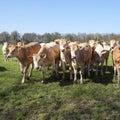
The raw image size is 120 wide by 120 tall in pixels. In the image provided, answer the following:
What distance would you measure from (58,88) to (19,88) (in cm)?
185

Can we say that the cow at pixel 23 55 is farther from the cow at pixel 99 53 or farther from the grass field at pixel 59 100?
the cow at pixel 99 53

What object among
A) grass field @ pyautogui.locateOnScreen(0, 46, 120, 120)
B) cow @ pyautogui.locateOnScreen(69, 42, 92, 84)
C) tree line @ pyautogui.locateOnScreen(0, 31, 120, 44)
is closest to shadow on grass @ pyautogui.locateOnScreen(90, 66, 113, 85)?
grass field @ pyautogui.locateOnScreen(0, 46, 120, 120)

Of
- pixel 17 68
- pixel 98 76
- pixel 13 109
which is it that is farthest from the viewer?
pixel 17 68

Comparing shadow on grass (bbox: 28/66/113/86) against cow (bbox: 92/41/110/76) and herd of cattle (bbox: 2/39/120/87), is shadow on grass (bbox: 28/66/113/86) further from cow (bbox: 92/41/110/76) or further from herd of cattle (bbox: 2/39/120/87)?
cow (bbox: 92/41/110/76)

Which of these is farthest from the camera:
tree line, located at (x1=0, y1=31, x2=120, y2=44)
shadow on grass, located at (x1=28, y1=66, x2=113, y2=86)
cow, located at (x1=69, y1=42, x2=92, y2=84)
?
tree line, located at (x1=0, y1=31, x2=120, y2=44)

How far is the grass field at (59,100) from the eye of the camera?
10.8 metres

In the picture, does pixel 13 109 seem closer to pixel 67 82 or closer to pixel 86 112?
pixel 86 112

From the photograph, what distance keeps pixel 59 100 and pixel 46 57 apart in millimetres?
3407

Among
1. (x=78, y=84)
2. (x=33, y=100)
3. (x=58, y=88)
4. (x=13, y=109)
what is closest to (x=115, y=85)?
(x=78, y=84)

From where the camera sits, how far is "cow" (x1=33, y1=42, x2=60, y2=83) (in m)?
14.2

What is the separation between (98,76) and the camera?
1597 cm

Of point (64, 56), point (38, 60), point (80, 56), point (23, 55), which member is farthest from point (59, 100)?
point (23, 55)

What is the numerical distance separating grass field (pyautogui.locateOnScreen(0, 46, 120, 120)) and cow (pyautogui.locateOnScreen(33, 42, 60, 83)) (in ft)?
2.76

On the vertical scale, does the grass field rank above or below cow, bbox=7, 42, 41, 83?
below
